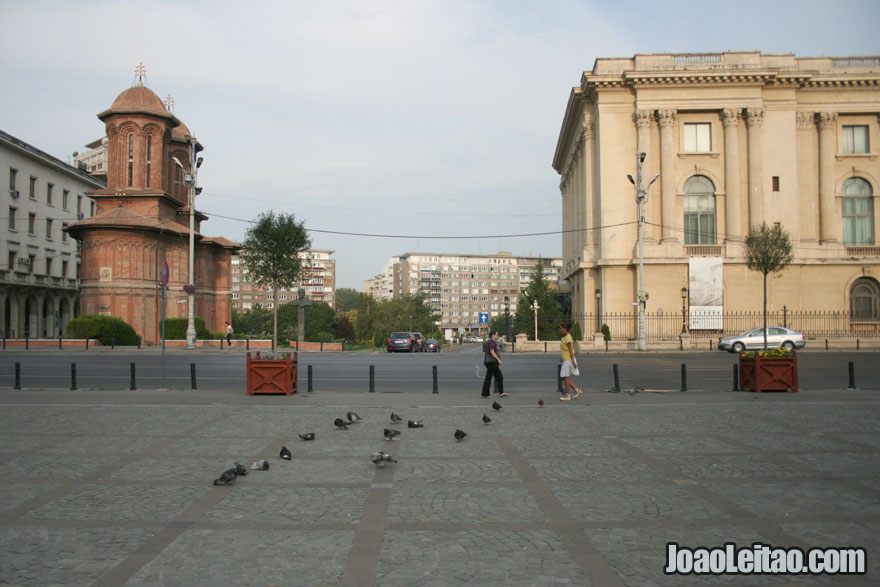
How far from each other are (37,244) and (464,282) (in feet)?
411

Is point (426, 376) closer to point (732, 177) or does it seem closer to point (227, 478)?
point (227, 478)

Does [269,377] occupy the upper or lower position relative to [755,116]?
lower

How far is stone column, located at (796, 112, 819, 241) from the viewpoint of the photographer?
155 ft

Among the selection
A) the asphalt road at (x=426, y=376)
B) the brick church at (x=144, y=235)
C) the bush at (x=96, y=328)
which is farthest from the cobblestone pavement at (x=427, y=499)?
the brick church at (x=144, y=235)

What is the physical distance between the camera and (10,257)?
191 feet

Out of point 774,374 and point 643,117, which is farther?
point 643,117

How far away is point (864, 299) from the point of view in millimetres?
46281

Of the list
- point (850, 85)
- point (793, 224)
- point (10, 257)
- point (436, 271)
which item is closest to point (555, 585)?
point (793, 224)

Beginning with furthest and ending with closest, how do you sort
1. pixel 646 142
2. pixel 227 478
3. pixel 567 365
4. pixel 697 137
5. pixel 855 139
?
1. pixel 855 139
2. pixel 697 137
3. pixel 646 142
4. pixel 567 365
5. pixel 227 478

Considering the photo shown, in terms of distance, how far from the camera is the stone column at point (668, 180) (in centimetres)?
4569

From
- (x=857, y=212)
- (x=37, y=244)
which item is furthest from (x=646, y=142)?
(x=37, y=244)

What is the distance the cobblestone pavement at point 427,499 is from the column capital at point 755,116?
39.0 m

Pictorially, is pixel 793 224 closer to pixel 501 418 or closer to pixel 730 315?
pixel 730 315

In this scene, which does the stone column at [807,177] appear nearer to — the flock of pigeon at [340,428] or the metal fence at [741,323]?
the metal fence at [741,323]
